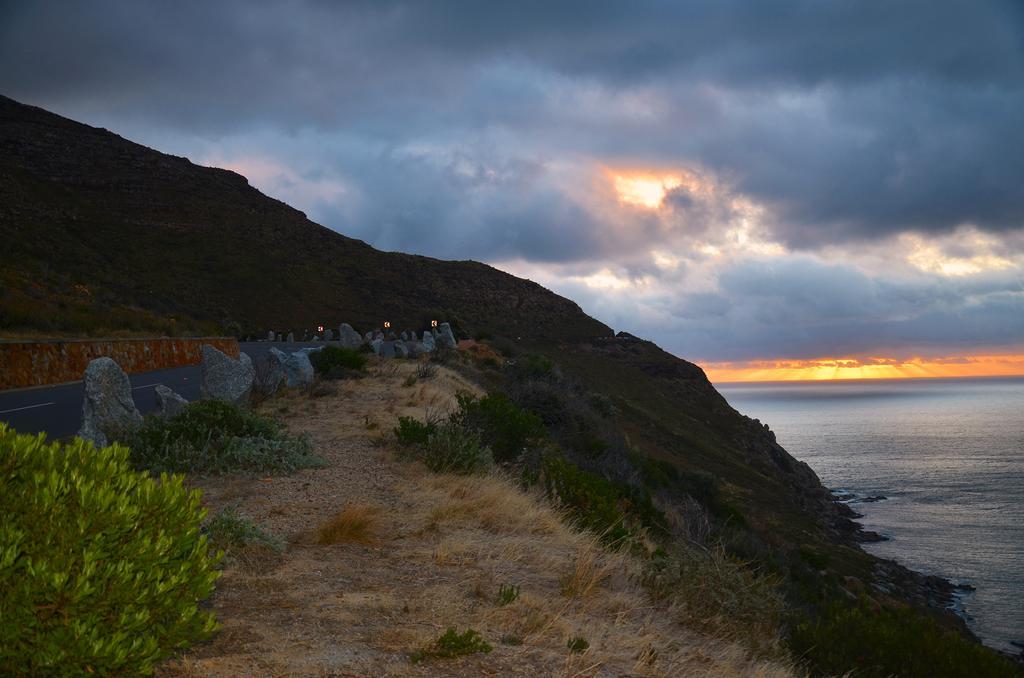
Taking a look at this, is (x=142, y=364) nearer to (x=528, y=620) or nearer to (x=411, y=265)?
(x=528, y=620)

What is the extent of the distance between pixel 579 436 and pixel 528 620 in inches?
503

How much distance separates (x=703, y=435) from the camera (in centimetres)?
4503

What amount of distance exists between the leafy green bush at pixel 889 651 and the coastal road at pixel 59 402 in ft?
31.3

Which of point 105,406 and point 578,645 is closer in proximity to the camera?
point 578,645

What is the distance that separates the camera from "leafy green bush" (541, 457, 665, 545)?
29.9 ft

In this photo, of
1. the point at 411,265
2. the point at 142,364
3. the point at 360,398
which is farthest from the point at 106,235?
the point at 360,398

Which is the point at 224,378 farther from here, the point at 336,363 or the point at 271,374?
the point at 336,363

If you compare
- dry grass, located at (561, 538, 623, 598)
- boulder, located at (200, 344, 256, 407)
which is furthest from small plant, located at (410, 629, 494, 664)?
boulder, located at (200, 344, 256, 407)

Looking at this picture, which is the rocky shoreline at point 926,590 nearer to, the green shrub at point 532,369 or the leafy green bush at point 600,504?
the green shrub at point 532,369

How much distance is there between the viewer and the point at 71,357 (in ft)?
68.3

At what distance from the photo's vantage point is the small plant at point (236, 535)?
636 centimetres

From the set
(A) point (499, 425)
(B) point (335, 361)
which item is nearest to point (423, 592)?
(A) point (499, 425)

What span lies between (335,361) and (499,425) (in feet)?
32.6

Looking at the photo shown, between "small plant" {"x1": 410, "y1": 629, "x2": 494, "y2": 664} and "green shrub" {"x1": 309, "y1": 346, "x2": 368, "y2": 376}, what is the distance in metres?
16.1
